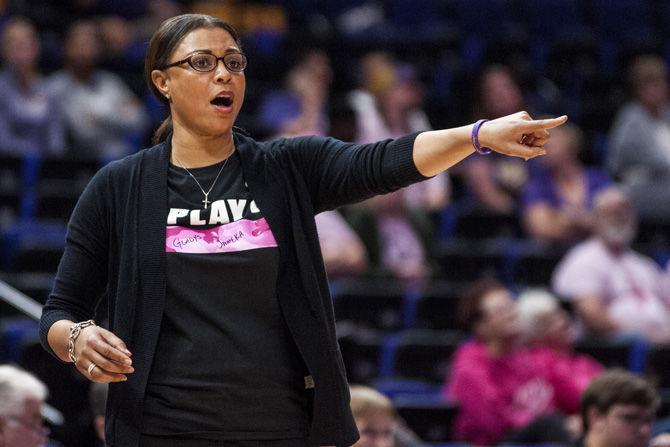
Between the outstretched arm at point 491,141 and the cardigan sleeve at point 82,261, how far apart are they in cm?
61

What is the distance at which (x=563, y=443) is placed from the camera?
4.72m

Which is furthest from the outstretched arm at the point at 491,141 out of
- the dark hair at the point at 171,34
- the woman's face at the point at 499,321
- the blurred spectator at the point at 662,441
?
the woman's face at the point at 499,321

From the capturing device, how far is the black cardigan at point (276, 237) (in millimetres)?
2273

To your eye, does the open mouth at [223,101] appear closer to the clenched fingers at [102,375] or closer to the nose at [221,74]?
the nose at [221,74]

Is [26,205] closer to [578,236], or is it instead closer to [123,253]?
[578,236]

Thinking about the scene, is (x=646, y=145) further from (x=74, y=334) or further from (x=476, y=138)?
(x=74, y=334)

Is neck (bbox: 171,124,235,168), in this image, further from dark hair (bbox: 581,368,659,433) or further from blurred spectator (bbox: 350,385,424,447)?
dark hair (bbox: 581,368,659,433)

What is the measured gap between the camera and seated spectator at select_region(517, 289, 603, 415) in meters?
5.54

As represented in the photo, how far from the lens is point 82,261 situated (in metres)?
2.35

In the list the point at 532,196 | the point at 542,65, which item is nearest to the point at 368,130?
the point at 532,196

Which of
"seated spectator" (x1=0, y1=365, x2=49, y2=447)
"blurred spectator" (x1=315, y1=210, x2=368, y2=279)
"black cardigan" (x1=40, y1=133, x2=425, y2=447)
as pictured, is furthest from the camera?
"blurred spectator" (x1=315, y1=210, x2=368, y2=279)

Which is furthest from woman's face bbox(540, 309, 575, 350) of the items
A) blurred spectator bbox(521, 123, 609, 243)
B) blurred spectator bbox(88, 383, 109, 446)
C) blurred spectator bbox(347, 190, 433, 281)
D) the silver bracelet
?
the silver bracelet

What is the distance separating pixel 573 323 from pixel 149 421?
14.2 ft

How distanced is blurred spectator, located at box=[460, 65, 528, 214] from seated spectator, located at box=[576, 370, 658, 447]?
3346mm
